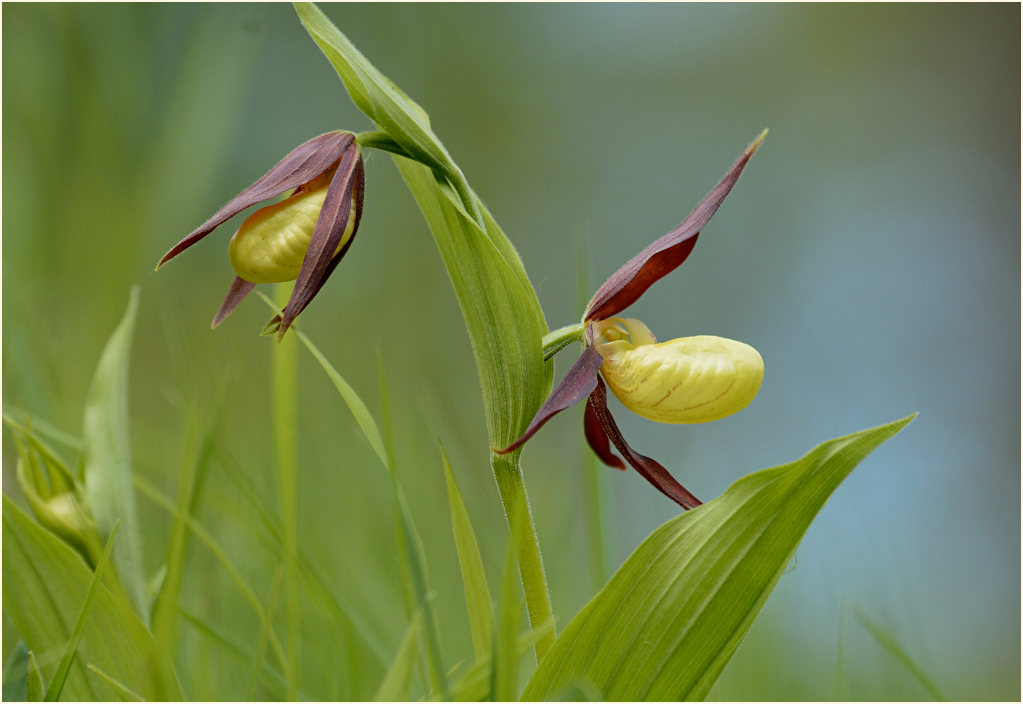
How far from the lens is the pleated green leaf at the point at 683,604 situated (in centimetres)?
52

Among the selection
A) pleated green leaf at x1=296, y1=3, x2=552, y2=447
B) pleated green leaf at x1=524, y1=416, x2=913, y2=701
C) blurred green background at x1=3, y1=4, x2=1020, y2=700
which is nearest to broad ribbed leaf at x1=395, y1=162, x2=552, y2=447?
pleated green leaf at x1=296, y1=3, x2=552, y2=447

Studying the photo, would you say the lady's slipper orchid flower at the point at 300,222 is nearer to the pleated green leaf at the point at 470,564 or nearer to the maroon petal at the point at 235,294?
the maroon petal at the point at 235,294

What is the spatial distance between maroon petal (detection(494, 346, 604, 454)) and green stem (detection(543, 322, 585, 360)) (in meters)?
0.02

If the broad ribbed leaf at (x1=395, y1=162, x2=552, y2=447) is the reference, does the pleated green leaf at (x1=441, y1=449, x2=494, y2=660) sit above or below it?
below

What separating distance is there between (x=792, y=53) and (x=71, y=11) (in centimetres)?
496

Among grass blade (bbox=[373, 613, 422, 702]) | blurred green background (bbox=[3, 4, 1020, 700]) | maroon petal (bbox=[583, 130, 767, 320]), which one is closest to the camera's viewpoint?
grass blade (bbox=[373, 613, 422, 702])

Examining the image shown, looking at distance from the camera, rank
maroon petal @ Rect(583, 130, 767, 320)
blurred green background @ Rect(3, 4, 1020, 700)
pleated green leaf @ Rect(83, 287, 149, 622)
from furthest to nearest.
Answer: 1. blurred green background @ Rect(3, 4, 1020, 700)
2. pleated green leaf @ Rect(83, 287, 149, 622)
3. maroon petal @ Rect(583, 130, 767, 320)

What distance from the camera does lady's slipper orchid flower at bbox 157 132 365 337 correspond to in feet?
1.82

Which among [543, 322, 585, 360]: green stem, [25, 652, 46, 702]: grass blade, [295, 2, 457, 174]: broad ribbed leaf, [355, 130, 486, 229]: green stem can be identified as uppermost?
[295, 2, 457, 174]: broad ribbed leaf

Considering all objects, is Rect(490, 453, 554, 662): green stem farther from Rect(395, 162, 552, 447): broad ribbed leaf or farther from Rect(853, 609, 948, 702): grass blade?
Rect(853, 609, 948, 702): grass blade

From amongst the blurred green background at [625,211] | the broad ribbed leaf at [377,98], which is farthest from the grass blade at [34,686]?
the blurred green background at [625,211]

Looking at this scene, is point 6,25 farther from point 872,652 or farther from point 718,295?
point 718,295

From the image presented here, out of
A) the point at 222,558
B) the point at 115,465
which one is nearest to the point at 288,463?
the point at 222,558

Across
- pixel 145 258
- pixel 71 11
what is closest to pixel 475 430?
pixel 145 258
